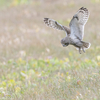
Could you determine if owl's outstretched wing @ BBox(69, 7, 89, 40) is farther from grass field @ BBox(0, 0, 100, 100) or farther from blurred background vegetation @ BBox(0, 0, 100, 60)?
blurred background vegetation @ BBox(0, 0, 100, 60)

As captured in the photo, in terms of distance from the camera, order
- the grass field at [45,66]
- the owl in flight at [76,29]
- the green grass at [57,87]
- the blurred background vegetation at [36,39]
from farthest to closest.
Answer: the blurred background vegetation at [36,39]
the owl in flight at [76,29]
the grass field at [45,66]
the green grass at [57,87]

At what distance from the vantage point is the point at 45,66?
26.5ft

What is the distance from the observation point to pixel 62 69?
7434mm

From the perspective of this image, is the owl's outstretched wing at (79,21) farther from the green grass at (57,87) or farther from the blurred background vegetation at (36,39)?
the blurred background vegetation at (36,39)

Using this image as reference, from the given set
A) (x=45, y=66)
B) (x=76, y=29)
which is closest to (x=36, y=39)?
(x=45, y=66)

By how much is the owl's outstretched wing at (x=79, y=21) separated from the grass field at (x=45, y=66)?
958 mm

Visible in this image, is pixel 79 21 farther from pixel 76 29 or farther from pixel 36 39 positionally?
pixel 36 39

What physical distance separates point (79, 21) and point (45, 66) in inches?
120

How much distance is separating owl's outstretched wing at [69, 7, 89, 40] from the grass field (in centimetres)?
96

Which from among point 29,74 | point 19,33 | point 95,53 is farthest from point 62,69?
point 19,33

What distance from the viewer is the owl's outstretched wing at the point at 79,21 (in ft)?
17.4

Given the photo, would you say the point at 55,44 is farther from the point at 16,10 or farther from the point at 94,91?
the point at 16,10

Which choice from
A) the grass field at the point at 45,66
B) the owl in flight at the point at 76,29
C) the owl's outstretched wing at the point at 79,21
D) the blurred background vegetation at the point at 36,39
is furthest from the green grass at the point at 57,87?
the blurred background vegetation at the point at 36,39

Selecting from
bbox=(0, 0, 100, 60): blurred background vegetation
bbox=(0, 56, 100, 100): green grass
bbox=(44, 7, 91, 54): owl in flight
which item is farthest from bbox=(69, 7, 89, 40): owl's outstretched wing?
bbox=(0, 0, 100, 60): blurred background vegetation
